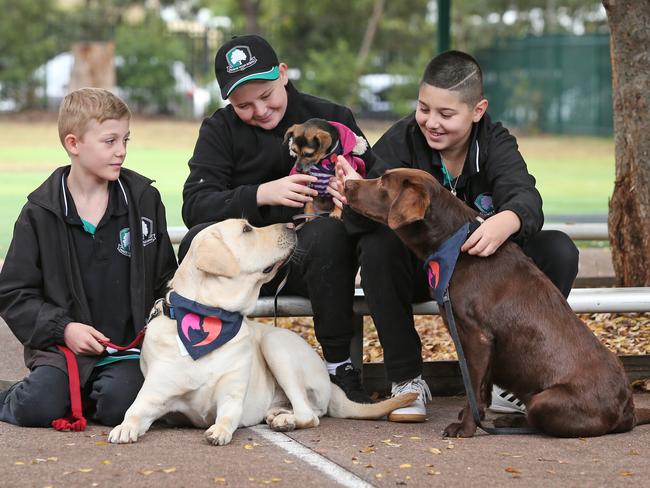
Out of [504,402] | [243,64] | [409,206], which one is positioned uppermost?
[243,64]

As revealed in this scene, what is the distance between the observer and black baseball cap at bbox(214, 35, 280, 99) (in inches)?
221

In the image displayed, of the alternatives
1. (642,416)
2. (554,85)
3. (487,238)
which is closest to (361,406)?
(487,238)

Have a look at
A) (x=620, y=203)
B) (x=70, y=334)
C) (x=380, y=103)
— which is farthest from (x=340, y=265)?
(x=380, y=103)

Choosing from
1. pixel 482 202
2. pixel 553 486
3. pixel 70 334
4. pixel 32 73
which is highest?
pixel 32 73

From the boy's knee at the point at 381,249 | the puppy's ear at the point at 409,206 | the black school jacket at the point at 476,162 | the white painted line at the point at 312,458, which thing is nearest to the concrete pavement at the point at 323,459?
the white painted line at the point at 312,458

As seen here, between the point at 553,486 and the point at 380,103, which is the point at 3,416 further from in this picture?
the point at 380,103

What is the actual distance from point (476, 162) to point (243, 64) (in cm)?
127

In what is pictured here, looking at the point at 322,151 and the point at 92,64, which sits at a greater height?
the point at 92,64

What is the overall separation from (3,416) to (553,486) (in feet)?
8.39

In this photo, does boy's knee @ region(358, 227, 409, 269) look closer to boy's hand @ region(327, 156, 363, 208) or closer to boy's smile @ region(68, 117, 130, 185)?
boy's hand @ region(327, 156, 363, 208)

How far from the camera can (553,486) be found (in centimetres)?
408

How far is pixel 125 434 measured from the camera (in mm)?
4621

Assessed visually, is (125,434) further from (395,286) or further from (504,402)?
(504,402)

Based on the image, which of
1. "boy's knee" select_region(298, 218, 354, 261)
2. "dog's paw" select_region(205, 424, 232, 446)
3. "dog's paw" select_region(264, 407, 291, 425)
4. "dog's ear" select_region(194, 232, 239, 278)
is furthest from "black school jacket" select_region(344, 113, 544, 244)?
"dog's paw" select_region(205, 424, 232, 446)
